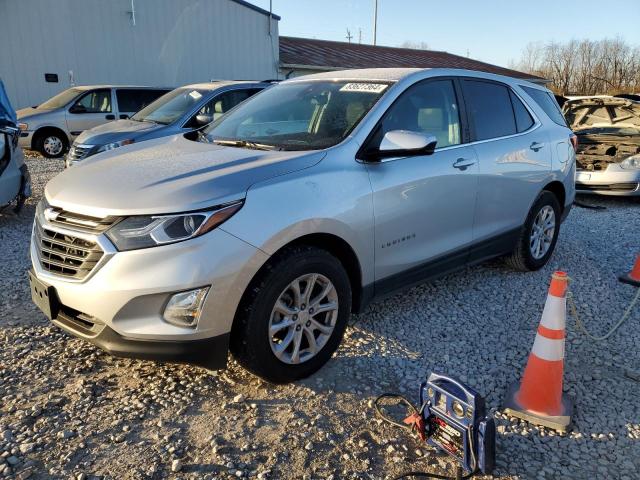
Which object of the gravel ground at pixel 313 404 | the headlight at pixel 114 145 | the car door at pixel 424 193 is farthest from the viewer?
the headlight at pixel 114 145

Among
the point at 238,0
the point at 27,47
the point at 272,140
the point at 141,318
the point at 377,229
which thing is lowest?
the point at 141,318

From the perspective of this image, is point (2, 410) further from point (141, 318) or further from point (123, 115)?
point (123, 115)

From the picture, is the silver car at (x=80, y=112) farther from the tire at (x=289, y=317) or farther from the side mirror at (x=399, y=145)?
the tire at (x=289, y=317)

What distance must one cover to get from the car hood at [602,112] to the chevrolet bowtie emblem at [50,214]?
882 centimetres

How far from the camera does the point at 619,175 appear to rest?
26.0ft

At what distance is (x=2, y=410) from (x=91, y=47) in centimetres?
1569

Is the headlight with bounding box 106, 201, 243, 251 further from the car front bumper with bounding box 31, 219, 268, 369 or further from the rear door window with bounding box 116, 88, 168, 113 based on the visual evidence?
the rear door window with bounding box 116, 88, 168, 113

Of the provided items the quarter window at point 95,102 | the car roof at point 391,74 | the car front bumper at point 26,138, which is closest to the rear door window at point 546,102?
the car roof at point 391,74

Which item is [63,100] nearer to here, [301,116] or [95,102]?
[95,102]

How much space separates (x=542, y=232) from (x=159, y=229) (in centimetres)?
371

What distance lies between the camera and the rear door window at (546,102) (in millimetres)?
4941

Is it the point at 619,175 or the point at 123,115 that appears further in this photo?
the point at 123,115

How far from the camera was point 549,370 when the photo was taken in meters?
2.72

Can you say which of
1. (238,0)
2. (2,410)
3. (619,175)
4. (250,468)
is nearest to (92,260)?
(2,410)
